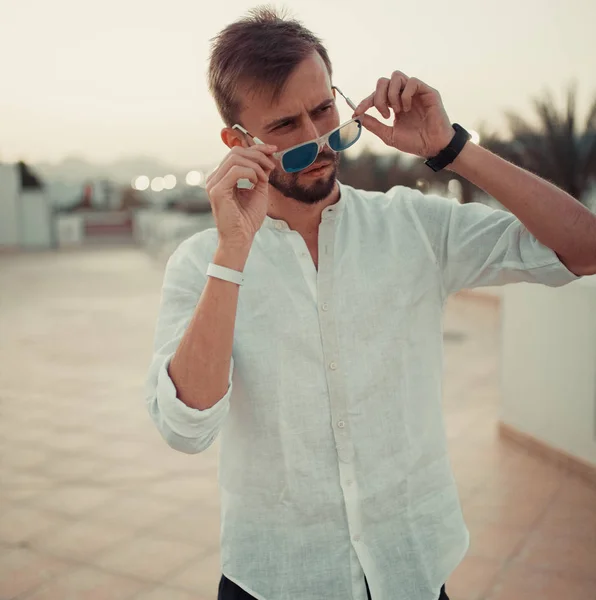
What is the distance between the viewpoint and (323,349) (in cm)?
150

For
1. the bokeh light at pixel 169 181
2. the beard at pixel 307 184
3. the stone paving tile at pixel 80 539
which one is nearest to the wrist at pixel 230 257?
the beard at pixel 307 184

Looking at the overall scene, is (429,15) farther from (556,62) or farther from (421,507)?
(556,62)

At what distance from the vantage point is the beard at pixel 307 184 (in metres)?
1.56

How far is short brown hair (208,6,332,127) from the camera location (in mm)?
1551

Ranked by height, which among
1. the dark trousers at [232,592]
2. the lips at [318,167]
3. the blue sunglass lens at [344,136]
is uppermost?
the blue sunglass lens at [344,136]

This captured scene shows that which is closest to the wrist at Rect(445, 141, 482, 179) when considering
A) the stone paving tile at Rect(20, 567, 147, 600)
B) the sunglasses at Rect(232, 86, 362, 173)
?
the sunglasses at Rect(232, 86, 362, 173)

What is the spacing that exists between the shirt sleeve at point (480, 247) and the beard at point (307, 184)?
8.7 inches

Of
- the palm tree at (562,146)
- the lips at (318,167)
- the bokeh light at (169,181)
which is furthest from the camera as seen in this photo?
the bokeh light at (169,181)

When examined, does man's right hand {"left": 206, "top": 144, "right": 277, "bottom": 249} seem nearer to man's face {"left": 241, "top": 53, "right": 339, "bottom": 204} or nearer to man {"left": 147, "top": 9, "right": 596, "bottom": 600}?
man {"left": 147, "top": 9, "right": 596, "bottom": 600}

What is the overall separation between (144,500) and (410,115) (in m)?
3.15

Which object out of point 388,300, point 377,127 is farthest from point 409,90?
point 388,300

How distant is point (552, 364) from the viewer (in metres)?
4.41

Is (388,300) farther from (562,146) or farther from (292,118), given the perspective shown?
(562,146)

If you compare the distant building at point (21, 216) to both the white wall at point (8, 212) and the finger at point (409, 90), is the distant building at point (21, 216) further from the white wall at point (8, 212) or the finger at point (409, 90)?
the finger at point (409, 90)
